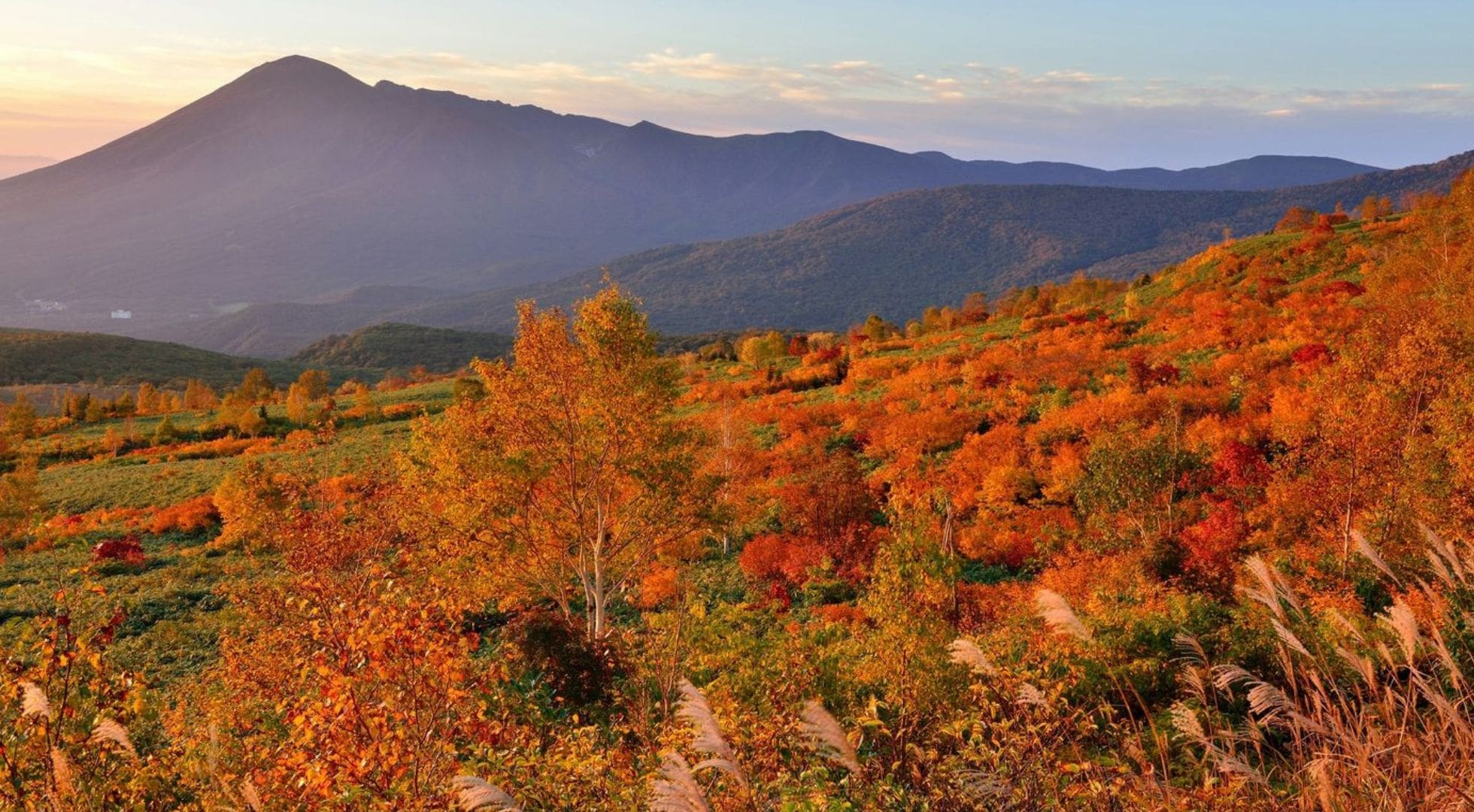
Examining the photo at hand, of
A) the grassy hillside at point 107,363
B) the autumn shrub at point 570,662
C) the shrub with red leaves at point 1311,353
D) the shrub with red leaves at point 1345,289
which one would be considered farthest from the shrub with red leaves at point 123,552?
the grassy hillside at point 107,363

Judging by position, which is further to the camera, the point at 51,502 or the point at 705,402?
the point at 705,402

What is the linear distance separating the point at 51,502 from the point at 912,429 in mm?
57225

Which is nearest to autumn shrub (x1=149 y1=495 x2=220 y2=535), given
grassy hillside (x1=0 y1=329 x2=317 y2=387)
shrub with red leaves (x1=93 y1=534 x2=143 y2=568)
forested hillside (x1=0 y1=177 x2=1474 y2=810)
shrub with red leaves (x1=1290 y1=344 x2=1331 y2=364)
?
forested hillside (x1=0 y1=177 x2=1474 y2=810)

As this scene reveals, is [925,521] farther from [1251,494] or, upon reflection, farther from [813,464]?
[813,464]

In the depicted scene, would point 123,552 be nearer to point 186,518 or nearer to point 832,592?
point 186,518

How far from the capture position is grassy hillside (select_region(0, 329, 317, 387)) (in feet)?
487

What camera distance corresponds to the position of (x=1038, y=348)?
5612 cm

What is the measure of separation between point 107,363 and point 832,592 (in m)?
182

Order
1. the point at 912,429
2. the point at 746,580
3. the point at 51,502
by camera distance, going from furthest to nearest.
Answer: the point at 51,502 → the point at 912,429 → the point at 746,580

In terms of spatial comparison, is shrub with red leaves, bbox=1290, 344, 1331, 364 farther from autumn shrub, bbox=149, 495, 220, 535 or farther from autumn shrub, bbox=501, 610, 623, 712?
autumn shrub, bbox=149, 495, 220, 535

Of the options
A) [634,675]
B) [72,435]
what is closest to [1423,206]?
[634,675]

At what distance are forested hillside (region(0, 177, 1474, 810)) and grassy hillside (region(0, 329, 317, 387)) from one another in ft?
391

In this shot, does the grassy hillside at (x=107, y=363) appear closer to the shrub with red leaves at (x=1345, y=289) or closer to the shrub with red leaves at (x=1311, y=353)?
the shrub with red leaves at (x=1311, y=353)

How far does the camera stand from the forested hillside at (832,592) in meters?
7.66
